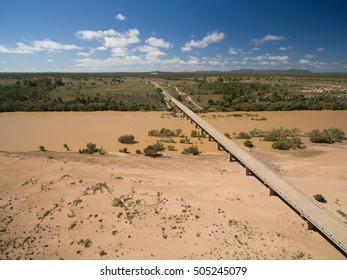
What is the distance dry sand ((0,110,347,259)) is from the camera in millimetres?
13102

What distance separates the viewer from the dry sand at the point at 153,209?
516 inches

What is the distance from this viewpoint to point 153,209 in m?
16.3

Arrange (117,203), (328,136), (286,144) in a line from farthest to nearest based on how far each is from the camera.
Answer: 1. (328,136)
2. (286,144)
3. (117,203)

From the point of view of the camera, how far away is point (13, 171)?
21.4 meters

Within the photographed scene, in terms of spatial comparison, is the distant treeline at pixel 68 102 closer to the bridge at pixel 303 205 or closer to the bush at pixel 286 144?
the bush at pixel 286 144

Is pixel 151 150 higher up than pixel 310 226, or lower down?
higher up

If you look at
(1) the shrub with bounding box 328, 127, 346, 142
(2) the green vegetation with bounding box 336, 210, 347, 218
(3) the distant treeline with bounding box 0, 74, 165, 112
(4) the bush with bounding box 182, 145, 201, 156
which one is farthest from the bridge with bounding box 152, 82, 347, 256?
(3) the distant treeline with bounding box 0, 74, 165, 112

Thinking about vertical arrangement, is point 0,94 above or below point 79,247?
above

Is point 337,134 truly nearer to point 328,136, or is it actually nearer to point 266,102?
point 328,136

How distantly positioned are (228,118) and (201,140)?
1486 cm

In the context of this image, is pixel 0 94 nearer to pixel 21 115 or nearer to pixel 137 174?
pixel 21 115

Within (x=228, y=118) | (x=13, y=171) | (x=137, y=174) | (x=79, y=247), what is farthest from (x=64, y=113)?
(x=79, y=247)

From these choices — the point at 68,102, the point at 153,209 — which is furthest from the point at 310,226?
the point at 68,102

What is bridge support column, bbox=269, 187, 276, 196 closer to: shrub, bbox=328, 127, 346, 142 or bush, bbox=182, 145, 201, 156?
bush, bbox=182, 145, 201, 156
